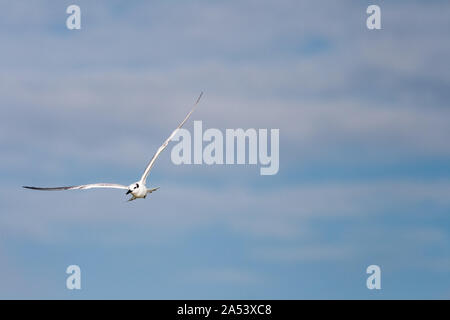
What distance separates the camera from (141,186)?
12525cm
